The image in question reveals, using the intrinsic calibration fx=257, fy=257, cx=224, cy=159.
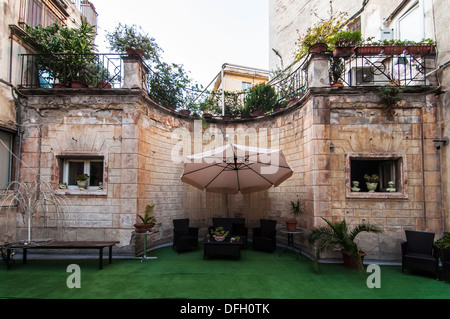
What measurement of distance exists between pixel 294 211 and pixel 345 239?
1.61 metres

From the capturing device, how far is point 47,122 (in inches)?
264

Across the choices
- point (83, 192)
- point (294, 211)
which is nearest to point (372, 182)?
point (294, 211)

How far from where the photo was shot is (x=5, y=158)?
6.46 meters

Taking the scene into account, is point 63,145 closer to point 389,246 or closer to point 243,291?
point 243,291

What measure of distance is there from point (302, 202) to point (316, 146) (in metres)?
1.64

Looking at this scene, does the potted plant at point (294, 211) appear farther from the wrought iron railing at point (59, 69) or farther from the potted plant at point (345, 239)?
the wrought iron railing at point (59, 69)

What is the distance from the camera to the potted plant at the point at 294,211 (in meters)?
6.63

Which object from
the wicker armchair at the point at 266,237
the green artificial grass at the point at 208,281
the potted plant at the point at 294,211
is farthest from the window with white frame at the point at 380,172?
the wicker armchair at the point at 266,237

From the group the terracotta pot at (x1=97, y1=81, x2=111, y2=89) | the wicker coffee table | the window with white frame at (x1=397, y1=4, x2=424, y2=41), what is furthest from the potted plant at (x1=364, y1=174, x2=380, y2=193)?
the terracotta pot at (x1=97, y1=81, x2=111, y2=89)

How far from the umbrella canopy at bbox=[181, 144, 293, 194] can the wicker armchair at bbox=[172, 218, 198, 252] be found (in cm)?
145

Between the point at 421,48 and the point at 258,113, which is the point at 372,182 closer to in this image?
the point at 421,48

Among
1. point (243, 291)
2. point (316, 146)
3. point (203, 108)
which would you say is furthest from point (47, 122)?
point (316, 146)

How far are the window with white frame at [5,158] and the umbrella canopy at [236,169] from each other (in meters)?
4.44

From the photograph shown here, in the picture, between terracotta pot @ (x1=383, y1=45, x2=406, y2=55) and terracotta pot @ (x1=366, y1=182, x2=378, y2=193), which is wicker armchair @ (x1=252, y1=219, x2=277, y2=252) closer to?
terracotta pot @ (x1=366, y1=182, x2=378, y2=193)
